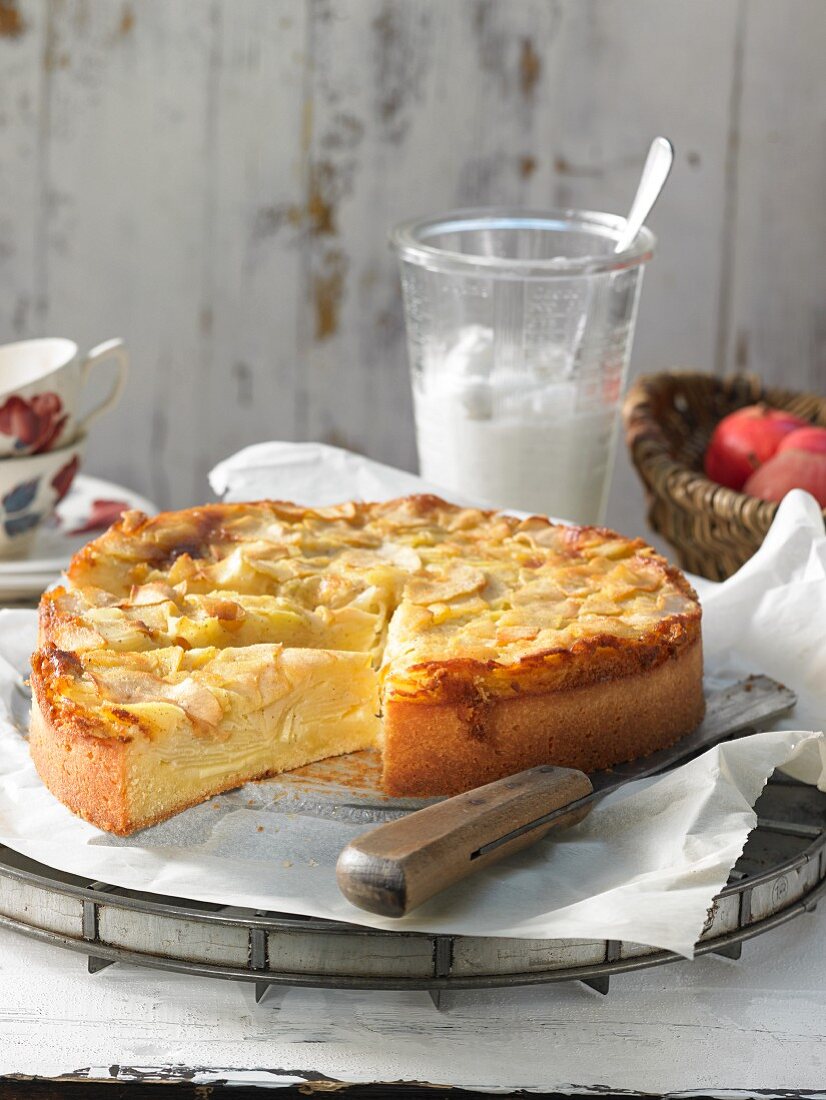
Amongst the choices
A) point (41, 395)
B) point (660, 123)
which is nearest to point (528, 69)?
point (660, 123)

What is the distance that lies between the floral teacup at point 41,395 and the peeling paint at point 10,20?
3.56 feet

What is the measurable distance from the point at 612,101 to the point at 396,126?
51 centimetres

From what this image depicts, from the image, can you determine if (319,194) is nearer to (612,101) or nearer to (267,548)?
(612,101)

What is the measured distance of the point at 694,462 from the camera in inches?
106

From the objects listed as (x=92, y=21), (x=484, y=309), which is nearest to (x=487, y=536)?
(x=484, y=309)

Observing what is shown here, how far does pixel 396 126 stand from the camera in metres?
3.20

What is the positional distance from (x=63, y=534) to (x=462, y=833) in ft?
4.43

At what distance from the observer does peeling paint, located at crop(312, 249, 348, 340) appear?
3.33 m

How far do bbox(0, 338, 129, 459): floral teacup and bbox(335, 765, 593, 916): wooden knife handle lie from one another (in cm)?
120

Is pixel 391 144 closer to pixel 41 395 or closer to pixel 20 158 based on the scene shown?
pixel 20 158

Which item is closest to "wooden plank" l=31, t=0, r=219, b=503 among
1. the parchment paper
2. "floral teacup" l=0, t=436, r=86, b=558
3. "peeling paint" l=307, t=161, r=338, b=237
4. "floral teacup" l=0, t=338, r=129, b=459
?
"peeling paint" l=307, t=161, r=338, b=237

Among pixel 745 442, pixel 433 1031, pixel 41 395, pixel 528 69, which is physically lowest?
pixel 433 1031

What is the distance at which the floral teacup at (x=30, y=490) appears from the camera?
7.30 feet

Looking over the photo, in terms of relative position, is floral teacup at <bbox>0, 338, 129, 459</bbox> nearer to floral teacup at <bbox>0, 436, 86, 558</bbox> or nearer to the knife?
floral teacup at <bbox>0, 436, 86, 558</bbox>
